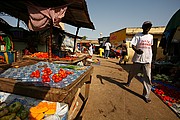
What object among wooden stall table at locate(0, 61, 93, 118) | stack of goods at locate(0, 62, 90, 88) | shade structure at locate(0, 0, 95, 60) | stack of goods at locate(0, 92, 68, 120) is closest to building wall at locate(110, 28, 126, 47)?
shade structure at locate(0, 0, 95, 60)

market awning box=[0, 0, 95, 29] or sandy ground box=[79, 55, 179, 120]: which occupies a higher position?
market awning box=[0, 0, 95, 29]

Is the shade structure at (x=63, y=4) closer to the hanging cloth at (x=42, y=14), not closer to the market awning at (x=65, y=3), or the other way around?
the market awning at (x=65, y=3)

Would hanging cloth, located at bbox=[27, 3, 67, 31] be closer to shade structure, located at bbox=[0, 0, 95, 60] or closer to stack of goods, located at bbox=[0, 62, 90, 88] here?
shade structure, located at bbox=[0, 0, 95, 60]

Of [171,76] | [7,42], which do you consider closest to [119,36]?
[171,76]

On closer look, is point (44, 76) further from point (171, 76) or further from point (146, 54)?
point (171, 76)

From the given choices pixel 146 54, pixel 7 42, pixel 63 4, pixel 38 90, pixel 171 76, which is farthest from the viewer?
pixel 171 76

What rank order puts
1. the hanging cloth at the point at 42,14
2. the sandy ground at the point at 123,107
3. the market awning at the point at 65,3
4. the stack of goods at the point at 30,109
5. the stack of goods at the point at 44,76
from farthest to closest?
the market awning at the point at 65,3 < the hanging cloth at the point at 42,14 < the sandy ground at the point at 123,107 < the stack of goods at the point at 44,76 < the stack of goods at the point at 30,109

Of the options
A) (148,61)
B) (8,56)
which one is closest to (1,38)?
(8,56)

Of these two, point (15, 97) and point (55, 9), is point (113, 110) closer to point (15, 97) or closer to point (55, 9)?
point (15, 97)

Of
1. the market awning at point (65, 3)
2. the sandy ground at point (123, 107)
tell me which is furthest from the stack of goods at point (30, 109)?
the market awning at point (65, 3)

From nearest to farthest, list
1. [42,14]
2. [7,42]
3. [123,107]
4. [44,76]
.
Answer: [44,76] → [123,107] → [42,14] → [7,42]

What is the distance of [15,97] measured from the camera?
1898mm

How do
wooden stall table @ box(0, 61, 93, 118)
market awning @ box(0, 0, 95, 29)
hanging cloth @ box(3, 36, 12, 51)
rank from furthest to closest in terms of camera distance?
1. hanging cloth @ box(3, 36, 12, 51)
2. market awning @ box(0, 0, 95, 29)
3. wooden stall table @ box(0, 61, 93, 118)

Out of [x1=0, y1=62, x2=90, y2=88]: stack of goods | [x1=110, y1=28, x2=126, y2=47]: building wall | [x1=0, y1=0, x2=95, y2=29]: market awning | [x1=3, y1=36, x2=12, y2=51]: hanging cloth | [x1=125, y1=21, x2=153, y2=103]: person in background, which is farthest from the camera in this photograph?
[x1=110, y1=28, x2=126, y2=47]: building wall
